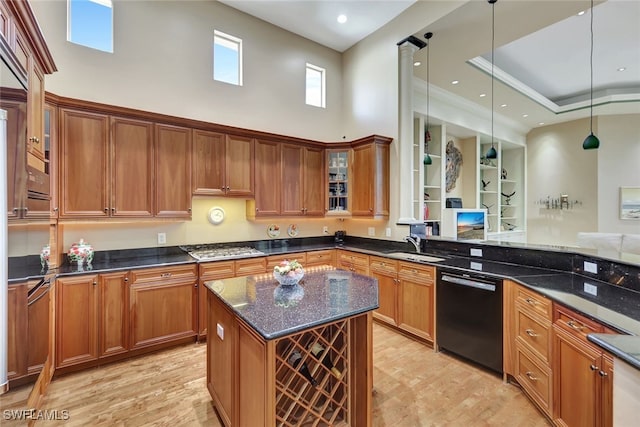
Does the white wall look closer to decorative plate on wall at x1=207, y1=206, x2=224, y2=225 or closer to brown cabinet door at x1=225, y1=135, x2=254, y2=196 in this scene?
brown cabinet door at x1=225, y1=135, x2=254, y2=196

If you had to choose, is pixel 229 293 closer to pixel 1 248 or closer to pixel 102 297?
pixel 1 248

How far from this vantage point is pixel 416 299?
3.15 m

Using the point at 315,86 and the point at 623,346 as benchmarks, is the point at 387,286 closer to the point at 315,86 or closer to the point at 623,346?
the point at 623,346

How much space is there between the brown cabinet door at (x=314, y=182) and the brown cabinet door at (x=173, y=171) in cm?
163

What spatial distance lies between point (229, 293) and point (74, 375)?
74.1 inches

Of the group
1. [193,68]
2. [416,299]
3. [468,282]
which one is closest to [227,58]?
[193,68]

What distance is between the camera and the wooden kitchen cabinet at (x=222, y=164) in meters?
3.40

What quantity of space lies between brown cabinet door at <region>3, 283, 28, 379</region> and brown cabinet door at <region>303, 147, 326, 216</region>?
3174 millimetres

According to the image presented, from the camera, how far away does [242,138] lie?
371 cm

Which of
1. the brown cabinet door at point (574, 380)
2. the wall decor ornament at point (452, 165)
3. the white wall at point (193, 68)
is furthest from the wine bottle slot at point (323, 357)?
the wall decor ornament at point (452, 165)

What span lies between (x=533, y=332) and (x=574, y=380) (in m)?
0.44

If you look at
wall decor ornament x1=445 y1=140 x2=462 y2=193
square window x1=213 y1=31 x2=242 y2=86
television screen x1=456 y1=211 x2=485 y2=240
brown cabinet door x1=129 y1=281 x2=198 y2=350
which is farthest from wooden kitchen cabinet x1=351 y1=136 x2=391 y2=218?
wall decor ornament x1=445 y1=140 x2=462 y2=193

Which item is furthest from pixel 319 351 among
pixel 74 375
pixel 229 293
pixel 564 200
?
pixel 564 200

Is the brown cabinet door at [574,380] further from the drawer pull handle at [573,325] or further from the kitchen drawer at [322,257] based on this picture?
the kitchen drawer at [322,257]
